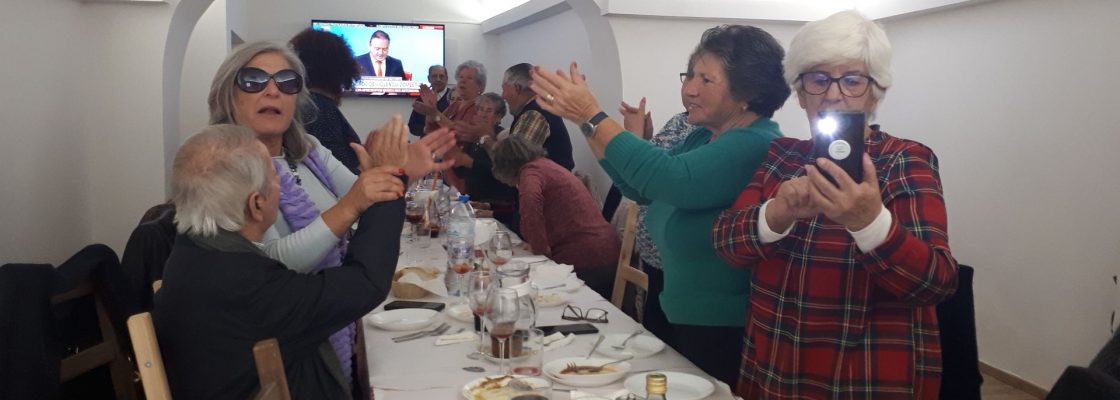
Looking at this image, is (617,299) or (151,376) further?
(617,299)

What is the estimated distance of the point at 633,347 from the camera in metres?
2.22

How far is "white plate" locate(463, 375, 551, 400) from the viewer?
1.79m

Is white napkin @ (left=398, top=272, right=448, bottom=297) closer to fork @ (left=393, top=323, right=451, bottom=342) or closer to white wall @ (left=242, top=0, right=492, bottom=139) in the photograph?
fork @ (left=393, top=323, right=451, bottom=342)

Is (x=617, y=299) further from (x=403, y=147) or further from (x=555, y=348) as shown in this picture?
(x=403, y=147)

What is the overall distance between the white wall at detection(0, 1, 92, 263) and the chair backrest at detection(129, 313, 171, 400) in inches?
79.6

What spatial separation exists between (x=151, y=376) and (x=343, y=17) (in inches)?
316

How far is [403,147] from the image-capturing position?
2.10 metres

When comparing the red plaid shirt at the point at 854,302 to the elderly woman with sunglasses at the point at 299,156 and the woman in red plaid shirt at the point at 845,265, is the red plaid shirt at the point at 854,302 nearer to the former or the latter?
the woman in red plaid shirt at the point at 845,265

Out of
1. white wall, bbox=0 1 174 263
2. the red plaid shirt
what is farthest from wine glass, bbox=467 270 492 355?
white wall, bbox=0 1 174 263

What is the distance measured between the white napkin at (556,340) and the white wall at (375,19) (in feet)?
23.7

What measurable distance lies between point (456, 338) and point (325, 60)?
202 cm

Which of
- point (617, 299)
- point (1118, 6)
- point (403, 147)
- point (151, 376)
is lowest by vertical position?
point (617, 299)

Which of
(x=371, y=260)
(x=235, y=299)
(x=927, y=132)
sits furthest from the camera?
(x=927, y=132)

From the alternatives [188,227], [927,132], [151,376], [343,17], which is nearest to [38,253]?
[188,227]
